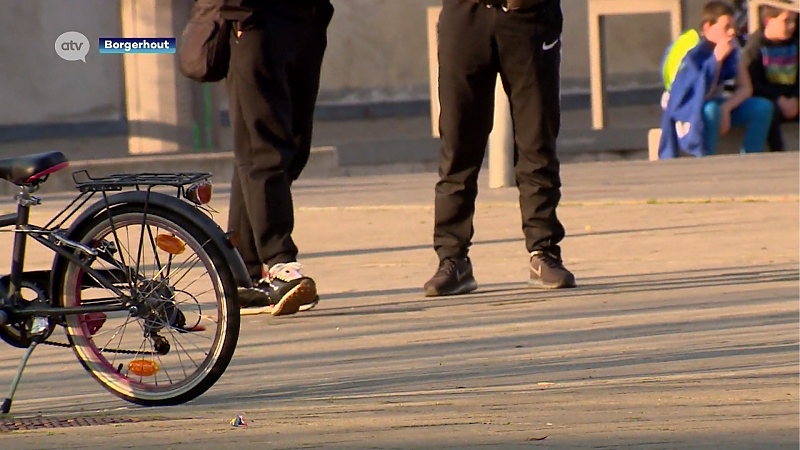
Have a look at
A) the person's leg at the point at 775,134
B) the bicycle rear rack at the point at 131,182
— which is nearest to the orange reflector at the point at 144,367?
the bicycle rear rack at the point at 131,182

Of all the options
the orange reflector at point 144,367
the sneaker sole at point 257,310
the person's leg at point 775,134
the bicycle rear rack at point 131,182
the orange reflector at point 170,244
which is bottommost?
the person's leg at point 775,134

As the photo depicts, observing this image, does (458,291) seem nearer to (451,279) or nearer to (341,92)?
(451,279)

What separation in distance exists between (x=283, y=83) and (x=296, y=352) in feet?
4.03

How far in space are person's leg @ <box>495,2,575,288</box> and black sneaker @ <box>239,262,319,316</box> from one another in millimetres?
1053

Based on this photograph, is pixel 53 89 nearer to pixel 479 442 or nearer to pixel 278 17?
pixel 278 17

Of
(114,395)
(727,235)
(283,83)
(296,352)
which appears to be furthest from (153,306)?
(727,235)

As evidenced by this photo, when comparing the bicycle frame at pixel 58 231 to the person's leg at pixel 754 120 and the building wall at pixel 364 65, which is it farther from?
the building wall at pixel 364 65

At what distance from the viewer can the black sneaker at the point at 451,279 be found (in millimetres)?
7582

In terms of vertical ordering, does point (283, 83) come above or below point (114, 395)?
above

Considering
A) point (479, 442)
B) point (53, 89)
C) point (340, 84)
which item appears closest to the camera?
point (479, 442)

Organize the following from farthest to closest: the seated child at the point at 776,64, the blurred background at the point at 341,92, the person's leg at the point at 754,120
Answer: the seated child at the point at 776,64
the person's leg at the point at 754,120
the blurred background at the point at 341,92

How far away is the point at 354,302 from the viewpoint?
7543mm

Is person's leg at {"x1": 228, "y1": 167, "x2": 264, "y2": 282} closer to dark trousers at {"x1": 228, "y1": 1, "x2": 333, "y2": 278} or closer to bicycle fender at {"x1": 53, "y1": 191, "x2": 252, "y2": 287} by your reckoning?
dark trousers at {"x1": 228, "y1": 1, "x2": 333, "y2": 278}

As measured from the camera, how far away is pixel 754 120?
15328 millimetres
